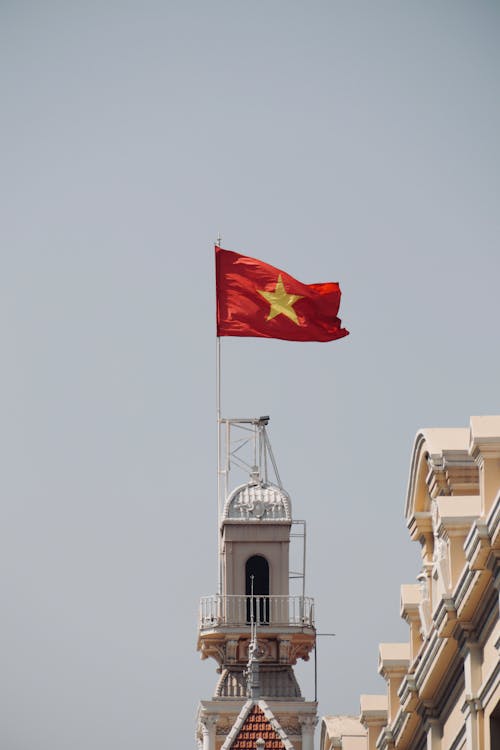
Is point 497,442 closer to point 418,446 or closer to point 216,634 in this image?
point 418,446

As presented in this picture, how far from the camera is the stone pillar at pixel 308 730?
74.9m

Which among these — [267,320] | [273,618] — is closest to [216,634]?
[273,618]

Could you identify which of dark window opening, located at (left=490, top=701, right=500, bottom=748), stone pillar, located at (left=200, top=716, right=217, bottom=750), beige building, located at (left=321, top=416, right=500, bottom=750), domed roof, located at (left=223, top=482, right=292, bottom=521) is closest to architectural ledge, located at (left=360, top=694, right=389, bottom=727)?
beige building, located at (left=321, top=416, right=500, bottom=750)

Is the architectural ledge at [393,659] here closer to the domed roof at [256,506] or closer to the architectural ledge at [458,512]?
the architectural ledge at [458,512]

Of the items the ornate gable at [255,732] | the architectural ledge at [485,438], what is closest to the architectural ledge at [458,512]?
the architectural ledge at [485,438]

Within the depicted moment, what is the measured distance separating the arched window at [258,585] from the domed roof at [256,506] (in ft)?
4.75

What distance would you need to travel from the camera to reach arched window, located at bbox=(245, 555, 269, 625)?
3130 inches

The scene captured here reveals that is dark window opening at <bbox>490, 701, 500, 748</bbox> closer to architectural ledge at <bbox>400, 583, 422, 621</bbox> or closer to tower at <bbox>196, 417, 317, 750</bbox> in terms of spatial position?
architectural ledge at <bbox>400, 583, 422, 621</bbox>

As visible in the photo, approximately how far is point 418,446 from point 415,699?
4.47 metres

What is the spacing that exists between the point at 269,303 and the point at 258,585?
15.3 metres

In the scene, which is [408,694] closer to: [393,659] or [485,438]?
[393,659]

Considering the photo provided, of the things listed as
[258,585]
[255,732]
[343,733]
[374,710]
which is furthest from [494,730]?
[258,585]

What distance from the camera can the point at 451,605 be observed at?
3544 cm

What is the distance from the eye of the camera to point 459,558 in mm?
37188
